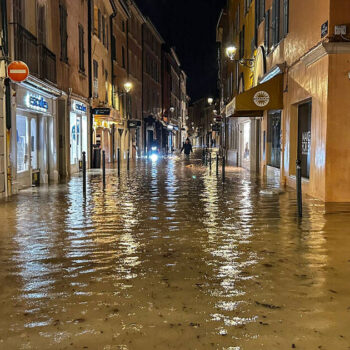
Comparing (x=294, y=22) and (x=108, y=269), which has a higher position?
(x=294, y=22)

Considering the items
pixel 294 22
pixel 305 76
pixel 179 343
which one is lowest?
pixel 179 343

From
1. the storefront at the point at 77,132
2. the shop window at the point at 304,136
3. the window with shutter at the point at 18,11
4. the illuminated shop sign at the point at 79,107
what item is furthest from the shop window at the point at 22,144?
the shop window at the point at 304,136

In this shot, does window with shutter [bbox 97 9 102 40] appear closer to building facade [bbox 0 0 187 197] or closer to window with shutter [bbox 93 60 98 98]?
building facade [bbox 0 0 187 197]

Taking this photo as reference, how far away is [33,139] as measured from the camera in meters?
16.2

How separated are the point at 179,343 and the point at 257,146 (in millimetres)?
21011

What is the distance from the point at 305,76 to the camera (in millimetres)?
12930

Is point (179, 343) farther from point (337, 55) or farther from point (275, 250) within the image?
point (337, 55)

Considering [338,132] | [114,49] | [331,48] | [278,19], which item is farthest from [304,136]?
[114,49]

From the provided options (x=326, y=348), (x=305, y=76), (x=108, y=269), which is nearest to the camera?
(x=326, y=348)

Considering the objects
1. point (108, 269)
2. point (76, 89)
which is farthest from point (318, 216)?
point (76, 89)

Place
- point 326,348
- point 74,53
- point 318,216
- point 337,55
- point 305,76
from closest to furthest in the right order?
1. point 326,348
2. point 318,216
3. point 337,55
4. point 305,76
5. point 74,53

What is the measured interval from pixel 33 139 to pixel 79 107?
19.4 ft

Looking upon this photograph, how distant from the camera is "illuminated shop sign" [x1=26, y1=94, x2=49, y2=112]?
14.3 meters

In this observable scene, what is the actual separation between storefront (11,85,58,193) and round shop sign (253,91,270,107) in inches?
279
